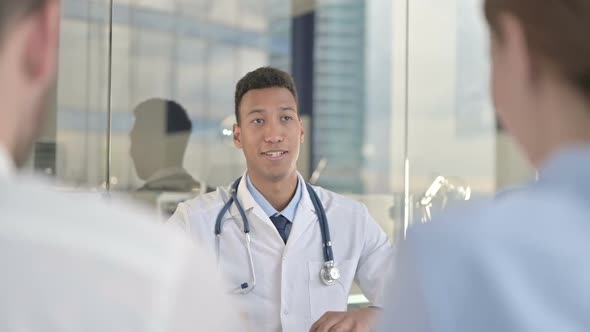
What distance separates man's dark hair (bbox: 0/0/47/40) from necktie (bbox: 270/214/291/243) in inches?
61.2

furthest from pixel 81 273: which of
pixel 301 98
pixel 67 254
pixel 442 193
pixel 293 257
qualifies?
pixel 301 98

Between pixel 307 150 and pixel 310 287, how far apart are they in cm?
277

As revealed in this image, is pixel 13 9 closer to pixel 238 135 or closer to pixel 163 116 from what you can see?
pixel 238 135

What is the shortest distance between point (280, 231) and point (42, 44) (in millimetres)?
1558

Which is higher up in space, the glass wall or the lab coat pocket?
the glass wall

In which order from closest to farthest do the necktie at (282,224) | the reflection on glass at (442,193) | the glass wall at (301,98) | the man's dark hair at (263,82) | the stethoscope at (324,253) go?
the stethoscope at (324,253) < the necktie at (282,224) < the man's dark hair at (263,82) < the glass wall at (301,98) < the reflection on glass at (442,193)

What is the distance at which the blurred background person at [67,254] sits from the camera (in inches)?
18.1

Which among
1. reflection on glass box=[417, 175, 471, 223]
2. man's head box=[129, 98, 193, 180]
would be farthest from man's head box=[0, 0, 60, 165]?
reflection on glass box=[417, 175, 471, 223]

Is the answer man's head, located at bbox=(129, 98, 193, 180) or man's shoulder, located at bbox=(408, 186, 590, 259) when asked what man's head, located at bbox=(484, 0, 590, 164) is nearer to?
man's shoulder, located at bbox=(408, 186, 590, 259)

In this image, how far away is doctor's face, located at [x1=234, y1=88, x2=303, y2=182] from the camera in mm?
2098

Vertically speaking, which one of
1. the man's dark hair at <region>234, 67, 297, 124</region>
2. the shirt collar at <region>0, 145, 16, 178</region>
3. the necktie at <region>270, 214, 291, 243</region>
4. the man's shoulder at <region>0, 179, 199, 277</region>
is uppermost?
the man's dark hair at <region>234, 67, 297, 124</region>

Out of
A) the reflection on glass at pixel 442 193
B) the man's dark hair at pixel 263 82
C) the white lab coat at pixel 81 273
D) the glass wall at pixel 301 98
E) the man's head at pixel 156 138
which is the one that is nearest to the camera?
the white lab coat at pixel 81 273

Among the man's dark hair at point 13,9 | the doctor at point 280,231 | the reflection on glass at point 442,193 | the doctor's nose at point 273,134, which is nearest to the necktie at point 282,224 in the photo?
the doctor at point 280,231

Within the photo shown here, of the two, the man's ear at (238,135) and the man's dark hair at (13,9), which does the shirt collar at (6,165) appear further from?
Result: the man's ear at (238,135)
